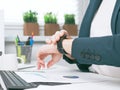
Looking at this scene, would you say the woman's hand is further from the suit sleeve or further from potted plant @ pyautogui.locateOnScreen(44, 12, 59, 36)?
potted plant @ pyautogui.locateOnScreen(44, 12, 59, 36)

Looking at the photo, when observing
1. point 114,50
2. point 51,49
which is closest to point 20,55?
point 51,49

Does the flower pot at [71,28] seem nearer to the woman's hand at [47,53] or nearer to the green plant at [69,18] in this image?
the green plant at [69,18]

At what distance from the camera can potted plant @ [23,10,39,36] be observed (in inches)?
70.4

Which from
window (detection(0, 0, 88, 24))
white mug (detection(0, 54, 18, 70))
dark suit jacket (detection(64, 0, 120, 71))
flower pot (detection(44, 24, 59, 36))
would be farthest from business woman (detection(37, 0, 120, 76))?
window (detection(0, 0, 88, 24))

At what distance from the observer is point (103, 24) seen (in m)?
1.17

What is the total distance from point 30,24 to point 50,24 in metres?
0.14

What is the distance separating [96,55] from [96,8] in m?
0.45

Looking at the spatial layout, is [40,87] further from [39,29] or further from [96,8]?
[39,29]

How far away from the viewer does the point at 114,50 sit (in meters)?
0.78

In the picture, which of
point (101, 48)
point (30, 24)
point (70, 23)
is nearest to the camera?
point (101, 48)

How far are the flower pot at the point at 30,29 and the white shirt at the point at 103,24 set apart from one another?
0.64 meters

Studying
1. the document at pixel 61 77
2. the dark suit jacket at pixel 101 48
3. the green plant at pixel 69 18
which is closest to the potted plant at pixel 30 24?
the green plant at pixel 69 18

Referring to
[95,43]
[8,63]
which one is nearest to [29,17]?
[8,63]

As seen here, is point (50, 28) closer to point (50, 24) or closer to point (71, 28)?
point (50, 24)
